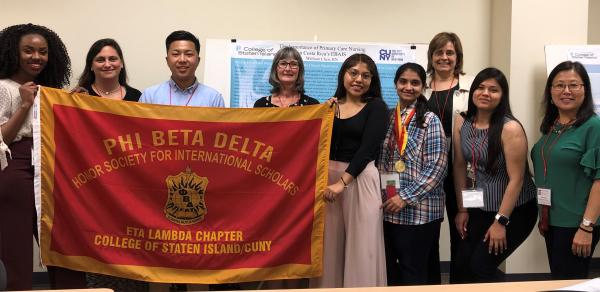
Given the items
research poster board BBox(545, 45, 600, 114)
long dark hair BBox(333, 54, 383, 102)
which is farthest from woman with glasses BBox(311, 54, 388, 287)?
research poster board BBox(545, 45, 600, 114)

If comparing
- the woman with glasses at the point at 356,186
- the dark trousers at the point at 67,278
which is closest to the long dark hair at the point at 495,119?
the woman with glasses at the point at 356,186

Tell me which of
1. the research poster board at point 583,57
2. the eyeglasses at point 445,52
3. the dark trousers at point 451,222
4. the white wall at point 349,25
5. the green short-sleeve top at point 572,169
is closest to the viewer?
the green short-sleeve top at point 572,169

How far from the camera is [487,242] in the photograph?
9.93ft

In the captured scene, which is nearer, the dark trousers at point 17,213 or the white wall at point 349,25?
the dark trousers at point 17,213

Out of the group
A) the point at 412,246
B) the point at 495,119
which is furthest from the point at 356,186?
the point at 495,119

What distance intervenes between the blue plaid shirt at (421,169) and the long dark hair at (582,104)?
61 cm

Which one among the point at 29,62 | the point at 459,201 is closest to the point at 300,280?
the point at 459,201

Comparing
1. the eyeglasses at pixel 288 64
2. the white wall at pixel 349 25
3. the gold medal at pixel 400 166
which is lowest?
the gold medal at pixel 400 166

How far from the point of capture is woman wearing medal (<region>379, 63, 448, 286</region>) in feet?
9.70

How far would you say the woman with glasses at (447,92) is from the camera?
3.37 m

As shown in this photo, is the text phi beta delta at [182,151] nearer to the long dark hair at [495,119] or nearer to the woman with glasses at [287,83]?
the woman with glasses at [287,83]

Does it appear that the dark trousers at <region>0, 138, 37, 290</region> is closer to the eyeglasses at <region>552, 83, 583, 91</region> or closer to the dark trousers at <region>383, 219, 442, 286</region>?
the dark trousers at <region>383, 219, 442, 286</region>

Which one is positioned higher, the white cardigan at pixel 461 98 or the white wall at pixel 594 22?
the white wall at pixel 594 22

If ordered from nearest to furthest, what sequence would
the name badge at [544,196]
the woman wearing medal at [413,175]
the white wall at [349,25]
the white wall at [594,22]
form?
the name badge at [544,196] → the woman wearing medal at [413,175] → the white wall at [349,25] → the white wall at [594,22]
